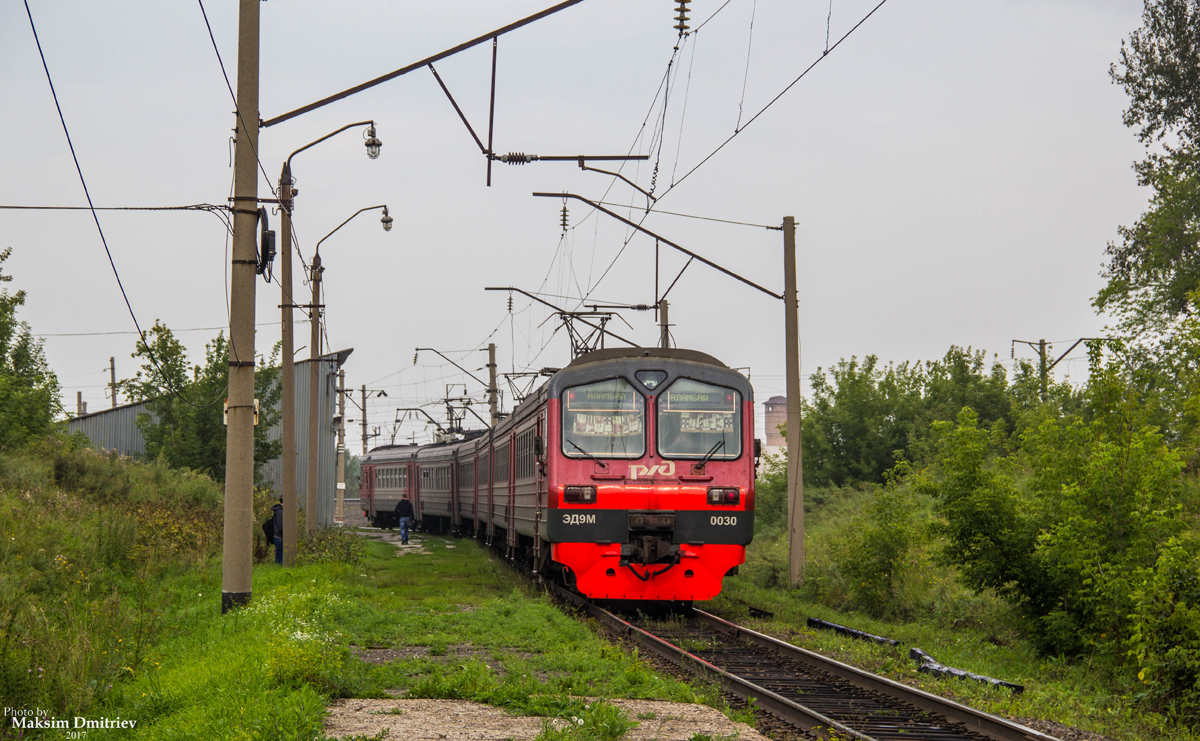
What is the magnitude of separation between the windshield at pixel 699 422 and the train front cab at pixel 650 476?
0.01 meters

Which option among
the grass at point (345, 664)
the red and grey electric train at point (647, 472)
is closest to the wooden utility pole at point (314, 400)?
the grass at point (345, 664)

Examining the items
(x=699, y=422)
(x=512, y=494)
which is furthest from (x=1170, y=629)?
(x=512, y=494)

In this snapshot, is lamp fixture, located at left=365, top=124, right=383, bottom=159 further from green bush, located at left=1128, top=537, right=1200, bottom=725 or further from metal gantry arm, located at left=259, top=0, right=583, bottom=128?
green bush, located at left=1128, top=537, right=1200, bottom=725

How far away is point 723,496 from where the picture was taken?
1417 centimetres

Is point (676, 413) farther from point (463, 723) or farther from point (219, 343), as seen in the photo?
point (219, 343)

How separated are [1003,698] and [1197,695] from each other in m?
1.55

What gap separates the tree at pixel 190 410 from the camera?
27406 millimetres

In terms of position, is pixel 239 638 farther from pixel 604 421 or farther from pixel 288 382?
pixel 288 382

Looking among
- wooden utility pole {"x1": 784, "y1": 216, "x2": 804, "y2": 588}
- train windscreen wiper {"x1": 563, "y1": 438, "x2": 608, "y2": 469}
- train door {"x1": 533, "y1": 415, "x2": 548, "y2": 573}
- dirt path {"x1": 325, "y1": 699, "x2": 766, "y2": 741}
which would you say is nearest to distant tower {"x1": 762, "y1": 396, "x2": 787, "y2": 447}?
wooden utility pole {"x1": 784, "y1": 216, "x2": 804, "y2": 588}

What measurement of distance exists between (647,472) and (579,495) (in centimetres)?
97

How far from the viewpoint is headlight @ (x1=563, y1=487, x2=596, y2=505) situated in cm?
1385

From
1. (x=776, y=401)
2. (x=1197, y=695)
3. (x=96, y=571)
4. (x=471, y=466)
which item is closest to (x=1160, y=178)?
(x=471, y=466)

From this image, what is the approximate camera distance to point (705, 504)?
14.1m

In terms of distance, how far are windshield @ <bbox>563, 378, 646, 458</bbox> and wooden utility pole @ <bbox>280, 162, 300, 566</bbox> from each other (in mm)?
6114
